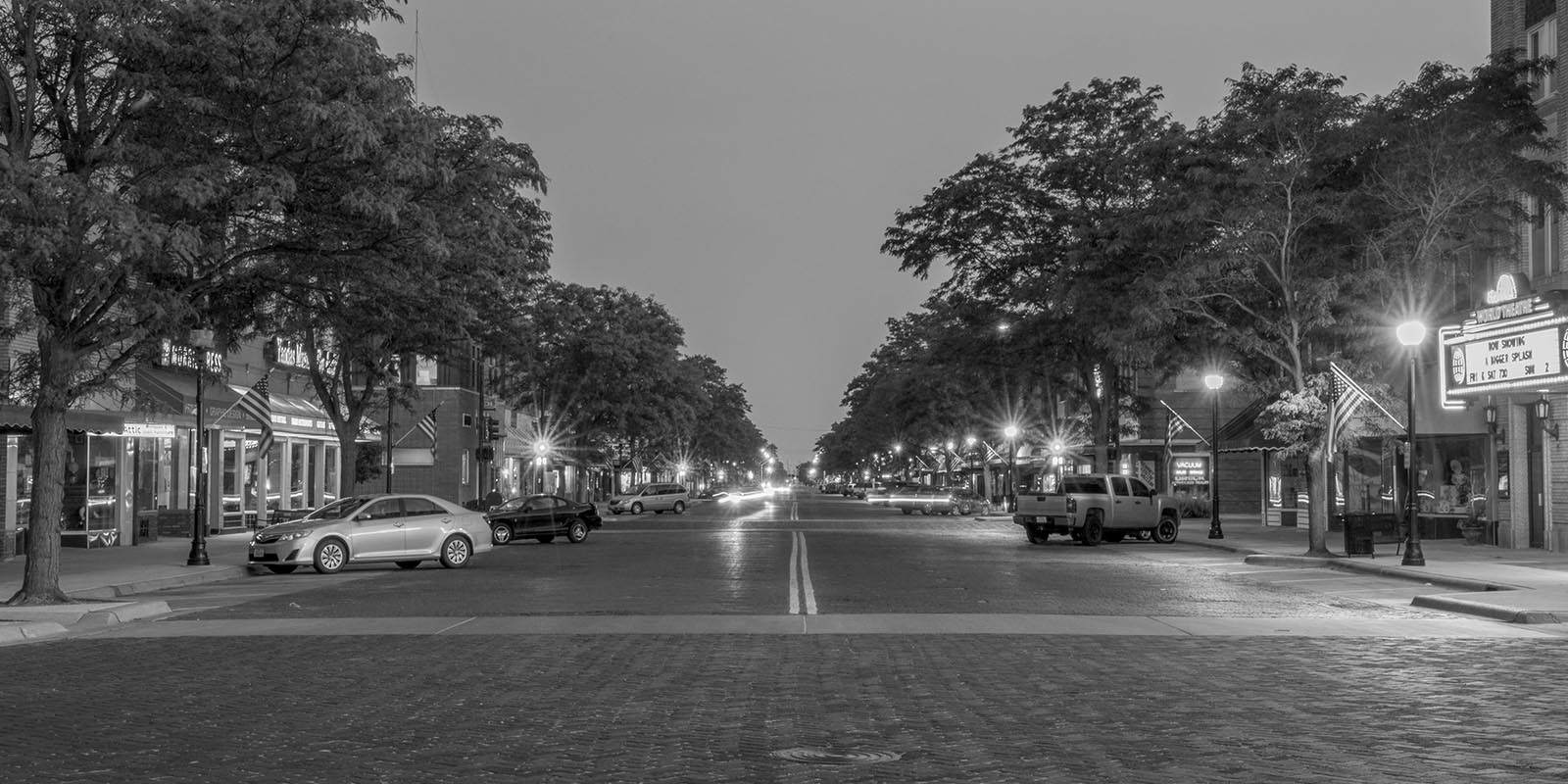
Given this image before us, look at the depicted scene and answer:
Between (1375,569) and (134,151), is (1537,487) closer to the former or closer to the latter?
(1375,569)

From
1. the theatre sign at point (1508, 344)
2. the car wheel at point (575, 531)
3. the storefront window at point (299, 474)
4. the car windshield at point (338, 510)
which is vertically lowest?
the car wheel at point (575, 531)

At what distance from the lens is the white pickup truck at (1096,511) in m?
40.1

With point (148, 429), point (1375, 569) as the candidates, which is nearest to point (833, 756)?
point (1375, 569)

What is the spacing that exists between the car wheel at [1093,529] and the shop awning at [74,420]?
23.5 metres

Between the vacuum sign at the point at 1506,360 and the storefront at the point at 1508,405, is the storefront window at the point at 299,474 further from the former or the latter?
the vacuum sign at the point at 1506,360

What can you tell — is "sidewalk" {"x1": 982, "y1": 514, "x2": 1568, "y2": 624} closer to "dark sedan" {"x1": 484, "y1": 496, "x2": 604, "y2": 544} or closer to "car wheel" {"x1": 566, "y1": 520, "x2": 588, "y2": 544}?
"car wheel" {"x1": 566, "y1": 520, "x2": 588, "y2": 544}

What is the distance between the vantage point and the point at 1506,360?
1132 inches

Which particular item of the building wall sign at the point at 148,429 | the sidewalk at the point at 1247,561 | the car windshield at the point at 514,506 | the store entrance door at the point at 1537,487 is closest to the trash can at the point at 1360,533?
the sidewalk at the point at 1247,561

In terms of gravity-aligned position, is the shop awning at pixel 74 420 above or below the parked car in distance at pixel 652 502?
above

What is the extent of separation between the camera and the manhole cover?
9.08 meters

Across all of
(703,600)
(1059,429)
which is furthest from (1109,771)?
(1059,429)

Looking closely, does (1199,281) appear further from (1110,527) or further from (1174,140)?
(1110,527)

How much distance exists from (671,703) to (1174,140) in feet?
81.1

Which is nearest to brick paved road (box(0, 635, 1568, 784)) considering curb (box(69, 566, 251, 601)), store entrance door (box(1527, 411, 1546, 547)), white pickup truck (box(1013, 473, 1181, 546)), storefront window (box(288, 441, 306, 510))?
curb (box(69, 566, 251, 601))
